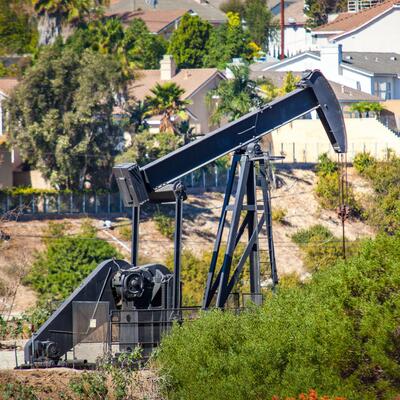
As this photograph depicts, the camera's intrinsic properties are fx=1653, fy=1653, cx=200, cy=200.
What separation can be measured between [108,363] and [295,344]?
4.55 m

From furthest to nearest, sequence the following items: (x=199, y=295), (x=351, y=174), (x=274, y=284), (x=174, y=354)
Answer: (x=351, y=174) < (x=199, y=295) < (x=274, y=284) < (x=174, y=354)

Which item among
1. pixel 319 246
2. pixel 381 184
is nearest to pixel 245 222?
pixel 319 246

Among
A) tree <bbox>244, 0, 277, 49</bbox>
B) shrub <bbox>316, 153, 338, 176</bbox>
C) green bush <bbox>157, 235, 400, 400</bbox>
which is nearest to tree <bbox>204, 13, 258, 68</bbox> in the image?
tree <bbox>244, 0, 277, 49</bbox>

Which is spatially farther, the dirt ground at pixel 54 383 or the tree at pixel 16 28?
the tree at pixel 16 28

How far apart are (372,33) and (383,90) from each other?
10079 mm

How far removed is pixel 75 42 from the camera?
93.6 meters

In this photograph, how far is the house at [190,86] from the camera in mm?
85938

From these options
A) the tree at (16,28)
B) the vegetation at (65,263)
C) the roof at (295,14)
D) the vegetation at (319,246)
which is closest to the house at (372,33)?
the tree at (16,28)

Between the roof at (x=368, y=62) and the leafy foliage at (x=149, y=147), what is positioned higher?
the roof at (x=368, y=62)

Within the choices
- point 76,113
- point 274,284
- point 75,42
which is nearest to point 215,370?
point 274,284

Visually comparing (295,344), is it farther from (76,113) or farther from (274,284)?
(76,113)

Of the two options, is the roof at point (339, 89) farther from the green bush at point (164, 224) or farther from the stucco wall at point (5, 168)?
the stucco wall at point (5, 168)

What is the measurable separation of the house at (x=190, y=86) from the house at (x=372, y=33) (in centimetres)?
1470

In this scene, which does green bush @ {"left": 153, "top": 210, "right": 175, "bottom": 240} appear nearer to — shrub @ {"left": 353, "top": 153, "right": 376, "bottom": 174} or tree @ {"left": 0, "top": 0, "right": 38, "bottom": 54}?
shrub @ {"left": 353, "top": 153, "right": 376, "bottom": 174}
